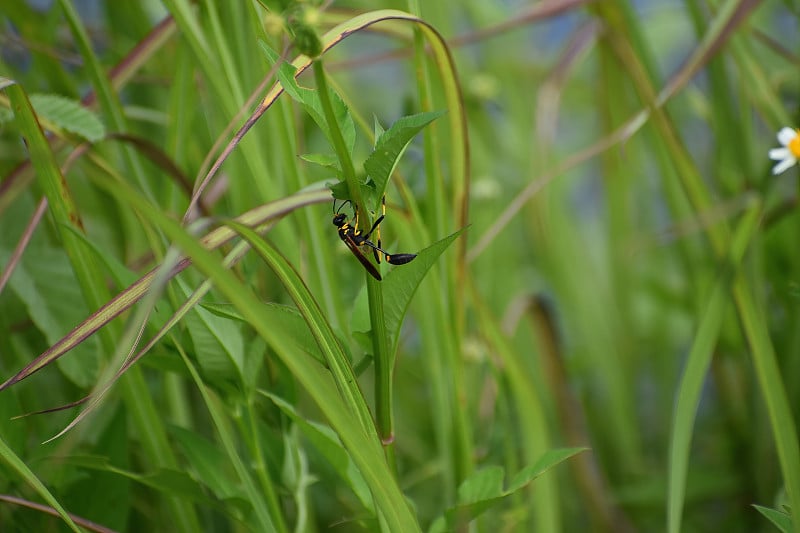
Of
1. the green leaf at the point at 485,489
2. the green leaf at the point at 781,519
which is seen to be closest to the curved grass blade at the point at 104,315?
the green leaf at the point at 485,489

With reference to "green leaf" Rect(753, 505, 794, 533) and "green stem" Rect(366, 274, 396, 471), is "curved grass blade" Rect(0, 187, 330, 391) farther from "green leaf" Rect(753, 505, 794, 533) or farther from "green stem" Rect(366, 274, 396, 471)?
"green leaf" Rect(753, 505, 794, 533)

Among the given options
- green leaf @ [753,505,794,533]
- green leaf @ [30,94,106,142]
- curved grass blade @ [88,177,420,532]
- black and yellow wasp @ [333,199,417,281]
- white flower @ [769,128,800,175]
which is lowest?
green leaf @ [753,505,794,533]

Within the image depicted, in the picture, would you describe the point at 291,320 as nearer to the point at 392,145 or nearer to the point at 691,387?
the point at 392,145

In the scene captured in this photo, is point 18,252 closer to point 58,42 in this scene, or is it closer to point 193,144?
point 193,144

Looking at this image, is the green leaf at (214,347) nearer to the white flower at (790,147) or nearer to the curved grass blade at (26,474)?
the curved grass blade at (26,474)

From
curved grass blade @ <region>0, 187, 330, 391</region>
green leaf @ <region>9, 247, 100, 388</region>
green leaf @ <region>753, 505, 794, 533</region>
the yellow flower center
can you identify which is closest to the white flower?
the yellow flower center

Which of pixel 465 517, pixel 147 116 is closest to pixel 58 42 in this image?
pixel 147 116
